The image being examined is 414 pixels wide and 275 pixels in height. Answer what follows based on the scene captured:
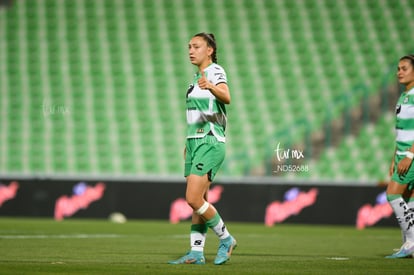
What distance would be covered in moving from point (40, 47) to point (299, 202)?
31.8 feet

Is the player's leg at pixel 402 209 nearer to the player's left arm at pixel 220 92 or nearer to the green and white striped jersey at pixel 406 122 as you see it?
the green and white striped jersey at pixel 406 122

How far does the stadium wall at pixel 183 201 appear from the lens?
51.2 ft

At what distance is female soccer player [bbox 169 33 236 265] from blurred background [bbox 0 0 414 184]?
871 centimetres

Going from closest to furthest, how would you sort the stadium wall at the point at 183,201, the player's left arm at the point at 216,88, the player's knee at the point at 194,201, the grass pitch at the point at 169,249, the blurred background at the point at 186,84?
the grass pitch at the point at 169,249
the player's left arm at the point at 216,88
the player's knee at the point at 194,201
the stadium wall at the point at 183,201
the blurred background at the point at 186,84

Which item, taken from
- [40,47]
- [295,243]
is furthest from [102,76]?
[295,243]

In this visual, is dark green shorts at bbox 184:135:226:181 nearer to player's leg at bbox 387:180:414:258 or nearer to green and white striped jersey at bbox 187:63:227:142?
green and white striped jersey at bbox 187:63:227:142

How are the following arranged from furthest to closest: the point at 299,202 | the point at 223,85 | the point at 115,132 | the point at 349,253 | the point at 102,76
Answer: the point at 102,76 → the point at 115,132 → the point at 299,202 → the point at 349,253 → the point at 223,85

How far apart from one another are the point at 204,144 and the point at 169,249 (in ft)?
7.65

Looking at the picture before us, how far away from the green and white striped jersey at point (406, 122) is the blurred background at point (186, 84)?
297 inches

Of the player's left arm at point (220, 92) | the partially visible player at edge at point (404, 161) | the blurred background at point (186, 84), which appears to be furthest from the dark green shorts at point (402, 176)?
the blurred background at point (186, 84)

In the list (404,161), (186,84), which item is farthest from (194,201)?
(186,84)

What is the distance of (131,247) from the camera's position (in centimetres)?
933

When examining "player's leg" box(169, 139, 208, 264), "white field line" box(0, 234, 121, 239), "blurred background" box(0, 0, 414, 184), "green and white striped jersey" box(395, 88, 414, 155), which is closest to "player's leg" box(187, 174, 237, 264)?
"player's leg" box(169, 139, 208, 264)

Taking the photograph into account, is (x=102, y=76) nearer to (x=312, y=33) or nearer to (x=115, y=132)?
(x=115, y=132)
